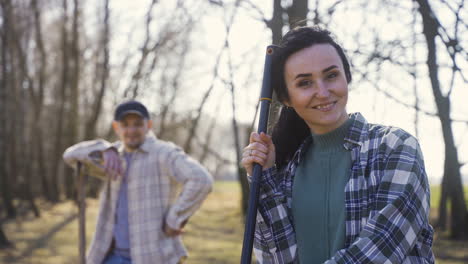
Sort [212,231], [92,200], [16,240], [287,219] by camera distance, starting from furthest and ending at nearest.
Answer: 1. [92,200]
2. [212,231]
3. [16,240]
4. [287,219]

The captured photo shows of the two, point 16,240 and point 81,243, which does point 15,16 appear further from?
point 81,243

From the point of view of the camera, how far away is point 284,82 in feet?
6.84

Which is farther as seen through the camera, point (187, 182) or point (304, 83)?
point (187, 182)

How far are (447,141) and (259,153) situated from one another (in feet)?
16.2

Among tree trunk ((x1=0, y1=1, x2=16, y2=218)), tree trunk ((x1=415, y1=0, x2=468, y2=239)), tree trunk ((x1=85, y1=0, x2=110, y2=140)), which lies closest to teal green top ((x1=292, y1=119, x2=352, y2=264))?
tree trunk ((x1=415, y1=0, x2=468, y2=239))

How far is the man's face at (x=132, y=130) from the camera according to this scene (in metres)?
4.04

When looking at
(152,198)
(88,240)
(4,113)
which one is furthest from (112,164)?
(4,113)

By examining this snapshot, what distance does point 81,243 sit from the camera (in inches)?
167

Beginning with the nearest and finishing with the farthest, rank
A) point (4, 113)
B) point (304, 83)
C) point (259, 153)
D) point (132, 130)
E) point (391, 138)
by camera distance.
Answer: point (391, 138) → point (304, 83) → point (259, 153) → point (132, 130) → point (4, 113)

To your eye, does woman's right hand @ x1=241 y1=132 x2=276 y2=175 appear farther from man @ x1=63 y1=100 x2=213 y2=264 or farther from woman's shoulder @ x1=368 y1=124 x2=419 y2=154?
man @ x1=63 y1=100 x2=213 y2=264

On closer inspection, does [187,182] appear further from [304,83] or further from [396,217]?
[396,217]

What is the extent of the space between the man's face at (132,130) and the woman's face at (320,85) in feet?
7.60

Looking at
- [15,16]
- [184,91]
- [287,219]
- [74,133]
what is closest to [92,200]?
[74,133]

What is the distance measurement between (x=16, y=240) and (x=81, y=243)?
6.50 m
